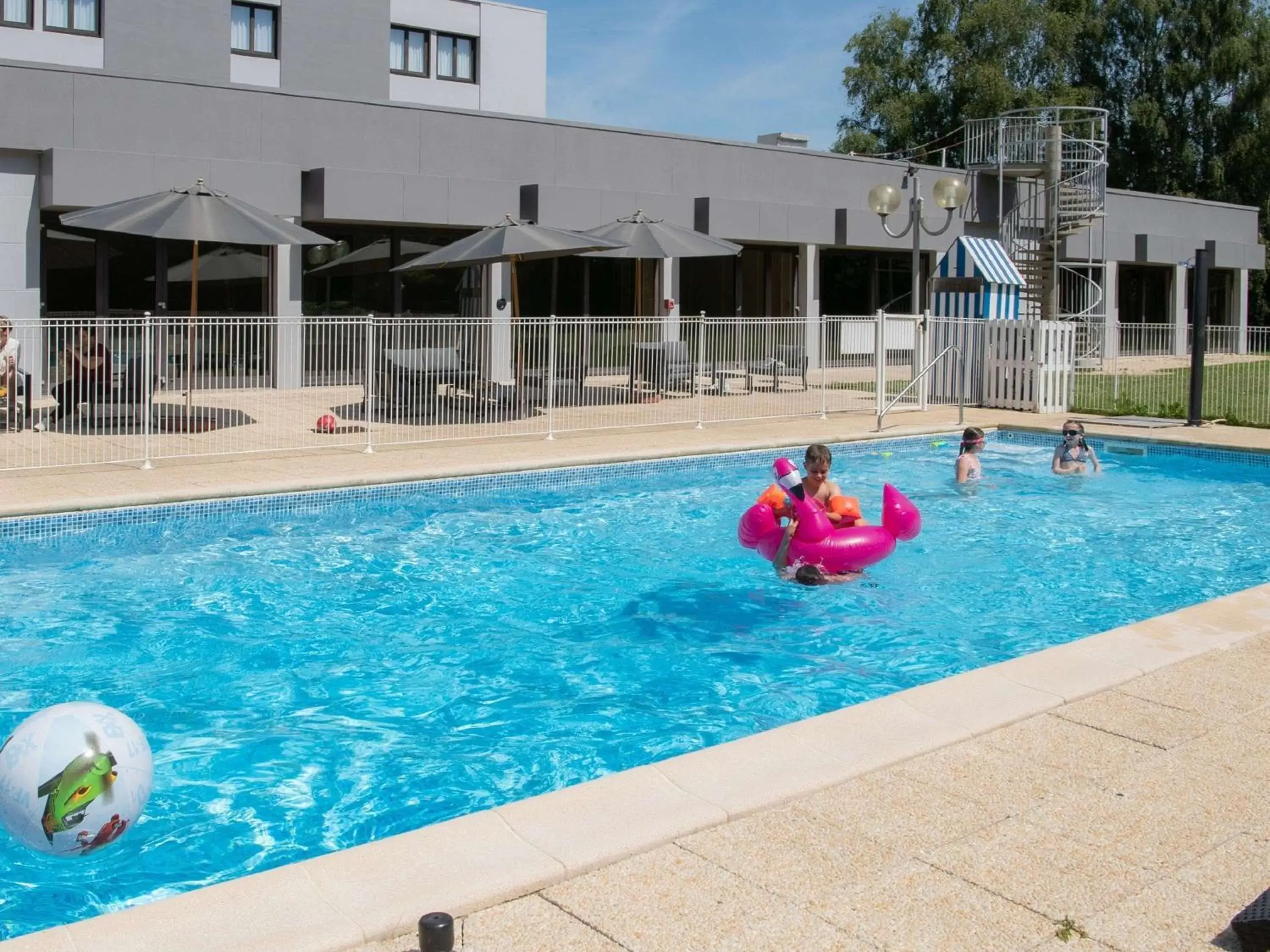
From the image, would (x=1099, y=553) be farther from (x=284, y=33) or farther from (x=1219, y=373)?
(x=284, y=33)

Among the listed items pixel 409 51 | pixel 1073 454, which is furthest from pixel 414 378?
pixel 409 51

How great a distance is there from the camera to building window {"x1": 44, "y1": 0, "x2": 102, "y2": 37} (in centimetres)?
2783

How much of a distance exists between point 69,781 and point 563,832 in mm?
1526

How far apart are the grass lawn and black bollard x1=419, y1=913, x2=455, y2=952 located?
17.1m

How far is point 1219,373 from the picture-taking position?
1027 inches

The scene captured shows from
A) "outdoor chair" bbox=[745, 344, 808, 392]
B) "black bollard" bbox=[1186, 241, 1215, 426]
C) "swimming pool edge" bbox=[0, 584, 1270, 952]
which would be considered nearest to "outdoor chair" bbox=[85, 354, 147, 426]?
"outdoor chair" bbox=[745, 344, 808, 392]

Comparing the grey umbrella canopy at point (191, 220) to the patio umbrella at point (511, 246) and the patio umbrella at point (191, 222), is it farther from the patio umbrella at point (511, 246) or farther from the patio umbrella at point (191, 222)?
the patio umbrella at point (511, 246)

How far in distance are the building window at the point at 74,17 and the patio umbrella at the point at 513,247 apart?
14.5 metres

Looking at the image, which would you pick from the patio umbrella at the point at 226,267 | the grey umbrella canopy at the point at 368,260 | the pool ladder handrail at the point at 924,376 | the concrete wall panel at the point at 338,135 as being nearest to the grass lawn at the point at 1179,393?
the pool ladder handrail at the point at 924,376

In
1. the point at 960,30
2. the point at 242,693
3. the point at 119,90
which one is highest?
the point at 960,30

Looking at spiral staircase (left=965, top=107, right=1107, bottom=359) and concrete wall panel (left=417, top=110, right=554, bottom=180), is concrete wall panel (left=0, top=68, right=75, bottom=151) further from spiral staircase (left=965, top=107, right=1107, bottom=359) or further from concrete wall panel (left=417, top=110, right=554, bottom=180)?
spiral staircase (left=965, top=107, right=1107, bottom=359)

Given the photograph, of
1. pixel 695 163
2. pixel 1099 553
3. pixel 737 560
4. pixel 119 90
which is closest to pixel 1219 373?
pixel 695 163

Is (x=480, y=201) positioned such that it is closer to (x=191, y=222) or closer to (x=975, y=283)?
(x=191, y=222)

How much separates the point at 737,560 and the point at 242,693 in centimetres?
457
